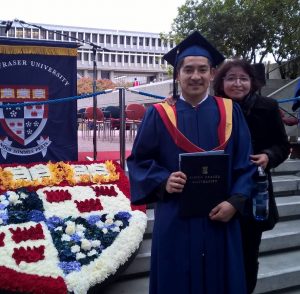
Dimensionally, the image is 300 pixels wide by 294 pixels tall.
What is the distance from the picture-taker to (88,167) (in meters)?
4.98

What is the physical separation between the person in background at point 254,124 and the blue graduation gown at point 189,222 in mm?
401

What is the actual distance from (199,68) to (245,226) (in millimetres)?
1048

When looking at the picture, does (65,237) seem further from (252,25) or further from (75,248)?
(252,25)

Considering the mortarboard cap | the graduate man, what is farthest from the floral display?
the mortarboard cap

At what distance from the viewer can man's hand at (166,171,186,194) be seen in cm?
204

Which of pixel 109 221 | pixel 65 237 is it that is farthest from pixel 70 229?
pixel 109 221

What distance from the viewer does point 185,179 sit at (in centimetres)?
206

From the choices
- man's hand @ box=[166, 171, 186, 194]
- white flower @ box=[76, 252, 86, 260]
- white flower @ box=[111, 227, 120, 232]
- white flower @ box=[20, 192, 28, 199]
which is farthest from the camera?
white flower @ box=[20, 192, 28, 199]

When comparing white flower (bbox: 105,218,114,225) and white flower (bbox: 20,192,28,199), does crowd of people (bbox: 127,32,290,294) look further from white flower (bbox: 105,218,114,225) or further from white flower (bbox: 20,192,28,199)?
white flower (bbox: 20,192,28,199)

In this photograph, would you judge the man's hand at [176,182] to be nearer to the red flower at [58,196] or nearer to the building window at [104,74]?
the red flower at [58,196]

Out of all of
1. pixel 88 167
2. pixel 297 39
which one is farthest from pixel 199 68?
pixel 297 39

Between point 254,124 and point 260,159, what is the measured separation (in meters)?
0.29

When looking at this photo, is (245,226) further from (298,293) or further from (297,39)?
(297,39)

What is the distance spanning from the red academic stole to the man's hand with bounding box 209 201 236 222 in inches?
11.5
